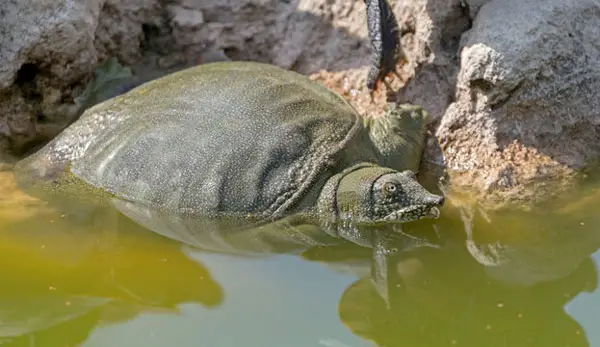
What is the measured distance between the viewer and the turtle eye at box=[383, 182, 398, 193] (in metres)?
3.03

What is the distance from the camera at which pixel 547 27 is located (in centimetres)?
334

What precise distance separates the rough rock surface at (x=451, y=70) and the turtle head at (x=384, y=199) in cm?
41

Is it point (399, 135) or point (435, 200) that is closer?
point (435, 200)

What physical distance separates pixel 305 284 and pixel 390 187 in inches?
23.2

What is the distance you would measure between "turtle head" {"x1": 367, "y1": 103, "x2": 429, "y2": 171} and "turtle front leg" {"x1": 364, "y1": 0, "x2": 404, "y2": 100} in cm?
22

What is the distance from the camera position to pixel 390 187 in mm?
3031

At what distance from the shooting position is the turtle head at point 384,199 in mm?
3025

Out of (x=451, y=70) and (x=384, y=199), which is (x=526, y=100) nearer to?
(x=451, y=70)

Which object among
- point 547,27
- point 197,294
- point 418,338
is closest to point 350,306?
point 418,338

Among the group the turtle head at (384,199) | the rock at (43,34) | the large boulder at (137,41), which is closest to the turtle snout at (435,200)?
the turtle head at (384,199)

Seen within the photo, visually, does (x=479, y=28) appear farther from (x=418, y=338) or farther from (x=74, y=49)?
(x=74, y=49)

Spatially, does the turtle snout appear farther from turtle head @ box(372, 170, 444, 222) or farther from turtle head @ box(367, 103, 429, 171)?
turtle head @ box(367, 103, 429, 171)

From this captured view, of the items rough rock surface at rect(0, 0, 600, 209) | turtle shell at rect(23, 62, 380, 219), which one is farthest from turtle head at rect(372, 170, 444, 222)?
rough rock surface at rect(0, 0, 600, 209)

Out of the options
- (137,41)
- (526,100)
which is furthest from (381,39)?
(137,41)
